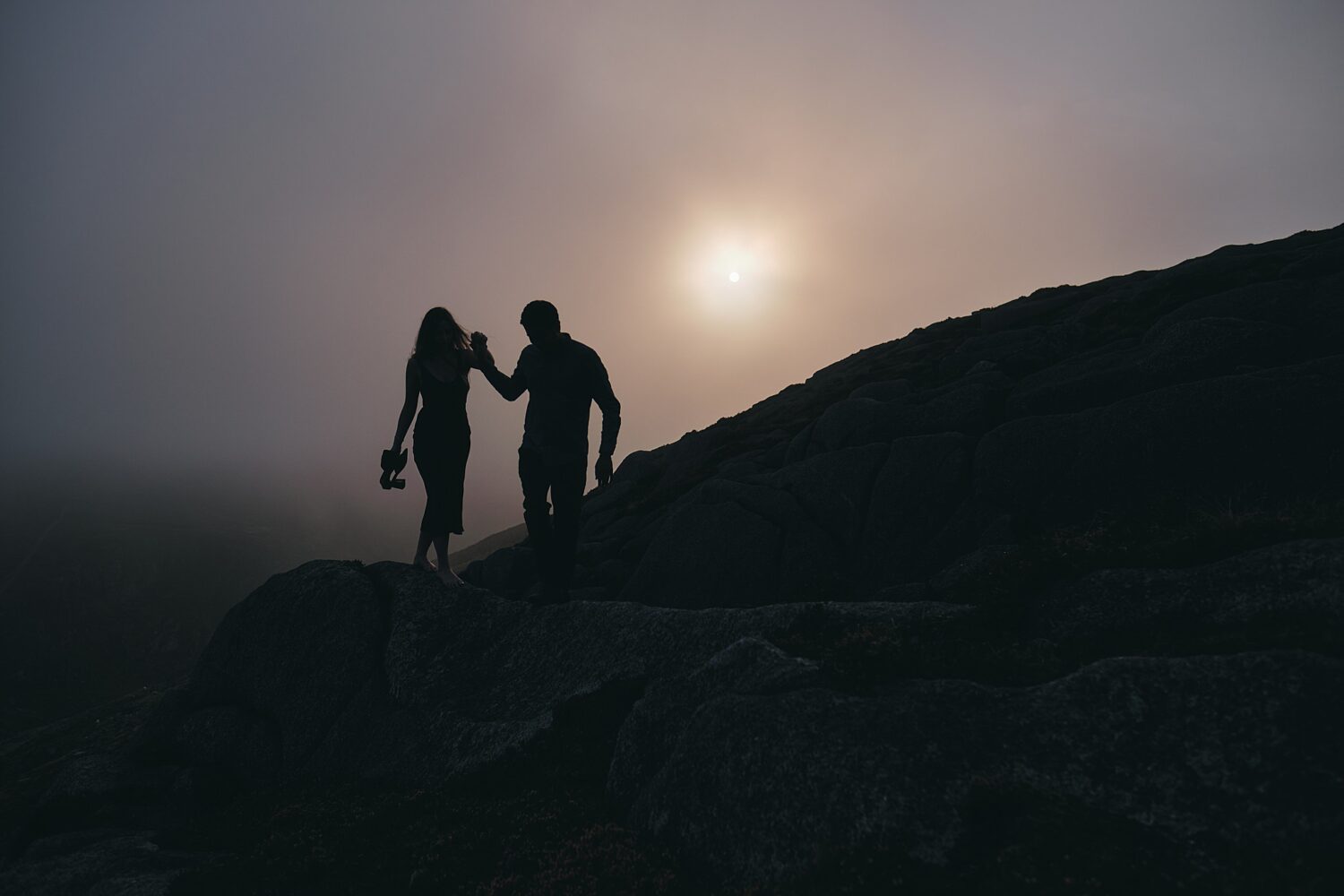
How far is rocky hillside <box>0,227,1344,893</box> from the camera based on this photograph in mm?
5277

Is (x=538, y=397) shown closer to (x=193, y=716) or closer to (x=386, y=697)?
(x=386, y=697)

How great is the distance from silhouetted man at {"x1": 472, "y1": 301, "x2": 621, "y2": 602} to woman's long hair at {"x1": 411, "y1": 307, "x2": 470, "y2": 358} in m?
1.25

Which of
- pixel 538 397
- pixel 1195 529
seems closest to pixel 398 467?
pixel 538 397

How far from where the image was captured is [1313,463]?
48.0 feet

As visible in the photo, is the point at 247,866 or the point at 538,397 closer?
the point at 247,866

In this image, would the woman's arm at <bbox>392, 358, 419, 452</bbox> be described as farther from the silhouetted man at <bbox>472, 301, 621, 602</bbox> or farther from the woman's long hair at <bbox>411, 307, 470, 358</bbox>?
the silhouetted man at <bbox>472, 301, 621, 602</bbox>

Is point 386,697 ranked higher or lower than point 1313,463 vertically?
higher

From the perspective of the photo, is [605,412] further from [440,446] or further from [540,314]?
[440,446]

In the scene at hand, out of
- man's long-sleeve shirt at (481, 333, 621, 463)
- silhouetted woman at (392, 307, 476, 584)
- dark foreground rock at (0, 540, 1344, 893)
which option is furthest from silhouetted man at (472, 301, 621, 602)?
dark foreground rock at (0, 540, 1344, 893)

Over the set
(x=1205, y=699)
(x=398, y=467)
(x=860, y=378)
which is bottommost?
(x=1205, y=699)

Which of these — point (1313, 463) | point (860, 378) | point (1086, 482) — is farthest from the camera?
point (860, 378)

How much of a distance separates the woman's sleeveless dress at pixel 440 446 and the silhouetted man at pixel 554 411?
127cm

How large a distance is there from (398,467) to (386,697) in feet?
14.8

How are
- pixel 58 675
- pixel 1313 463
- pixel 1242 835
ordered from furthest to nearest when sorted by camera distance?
1. pixel 58 675
2. pixel 1313 463
3. pixel 1242 835
